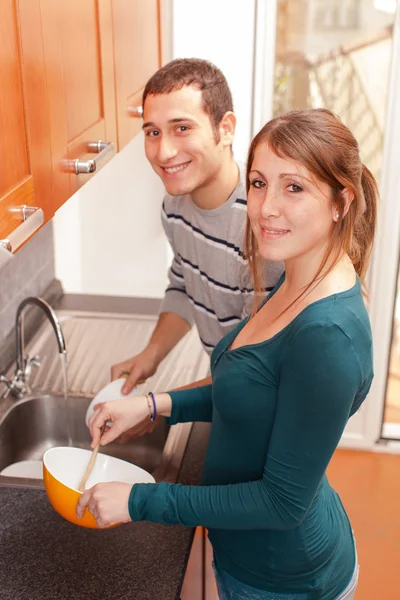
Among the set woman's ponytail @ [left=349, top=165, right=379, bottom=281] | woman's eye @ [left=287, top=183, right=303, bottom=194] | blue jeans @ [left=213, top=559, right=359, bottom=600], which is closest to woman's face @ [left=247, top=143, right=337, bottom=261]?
woman's eye @ [left=287, top=183, right=303, bottom=194]

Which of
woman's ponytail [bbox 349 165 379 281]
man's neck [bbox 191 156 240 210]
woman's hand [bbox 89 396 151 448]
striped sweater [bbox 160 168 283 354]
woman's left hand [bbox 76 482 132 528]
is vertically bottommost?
woman's hand [bbox 89 396 151 448]

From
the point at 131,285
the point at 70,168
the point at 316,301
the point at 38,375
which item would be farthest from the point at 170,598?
the point at 131,285

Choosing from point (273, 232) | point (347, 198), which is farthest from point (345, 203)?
point (273, 232)

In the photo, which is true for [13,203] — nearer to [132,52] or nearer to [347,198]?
[347,198]

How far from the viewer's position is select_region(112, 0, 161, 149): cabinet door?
5.05 ft

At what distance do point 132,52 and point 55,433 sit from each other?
94 centimetres

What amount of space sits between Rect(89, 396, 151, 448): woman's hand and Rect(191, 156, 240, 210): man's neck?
17.3 inches

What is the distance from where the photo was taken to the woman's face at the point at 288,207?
1013 millimetres

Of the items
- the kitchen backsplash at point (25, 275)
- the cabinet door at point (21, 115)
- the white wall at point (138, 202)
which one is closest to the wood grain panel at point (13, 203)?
the cabinet door at point (21, 115)

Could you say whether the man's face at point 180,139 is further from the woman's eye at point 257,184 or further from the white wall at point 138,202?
the white wall at point 138,202

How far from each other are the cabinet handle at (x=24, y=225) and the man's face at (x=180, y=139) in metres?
0.44

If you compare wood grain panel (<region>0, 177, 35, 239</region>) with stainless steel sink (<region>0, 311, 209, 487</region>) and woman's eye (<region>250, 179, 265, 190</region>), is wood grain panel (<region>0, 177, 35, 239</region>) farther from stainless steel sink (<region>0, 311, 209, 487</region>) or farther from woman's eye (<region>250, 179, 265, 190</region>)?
stainless steel sink (<region>0, 311, 209, 487</region>)

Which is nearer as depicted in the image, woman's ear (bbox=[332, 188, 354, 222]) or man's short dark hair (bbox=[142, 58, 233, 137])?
woman's ear (bbox=[332, 188, 354, 222])

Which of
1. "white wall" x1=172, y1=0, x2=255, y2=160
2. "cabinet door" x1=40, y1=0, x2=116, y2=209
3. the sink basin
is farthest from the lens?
"white wall" x1=172, y1=0, x2=255, y2=160
